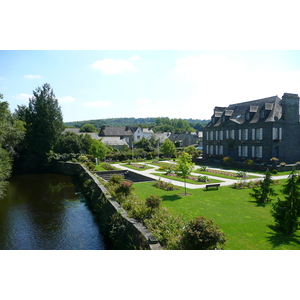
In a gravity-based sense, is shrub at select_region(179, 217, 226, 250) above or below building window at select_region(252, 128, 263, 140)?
below

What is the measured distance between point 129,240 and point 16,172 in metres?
36.8

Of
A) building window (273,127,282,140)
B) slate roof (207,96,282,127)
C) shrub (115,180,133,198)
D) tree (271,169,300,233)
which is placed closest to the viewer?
tree (271,169,300,233)

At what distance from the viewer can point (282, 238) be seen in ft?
31.8

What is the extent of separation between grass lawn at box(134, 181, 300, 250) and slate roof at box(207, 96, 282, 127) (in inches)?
651

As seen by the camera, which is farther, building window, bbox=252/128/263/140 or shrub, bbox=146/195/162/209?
building window, bbox=252/128/263/140

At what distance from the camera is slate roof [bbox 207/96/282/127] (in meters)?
33.3

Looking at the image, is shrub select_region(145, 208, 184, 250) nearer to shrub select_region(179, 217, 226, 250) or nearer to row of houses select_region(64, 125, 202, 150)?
shrub select_region(179, 217, 226, 250)

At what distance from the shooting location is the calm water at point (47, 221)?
13041 mm

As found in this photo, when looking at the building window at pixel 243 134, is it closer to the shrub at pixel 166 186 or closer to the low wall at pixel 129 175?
the low wall at pixel 129 175

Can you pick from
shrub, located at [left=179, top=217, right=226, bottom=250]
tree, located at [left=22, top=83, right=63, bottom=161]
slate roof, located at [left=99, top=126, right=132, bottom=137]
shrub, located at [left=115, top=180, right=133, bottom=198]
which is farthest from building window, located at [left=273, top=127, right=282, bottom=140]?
slate roof, located at [left=99, top=126, right=132, bottom=137]

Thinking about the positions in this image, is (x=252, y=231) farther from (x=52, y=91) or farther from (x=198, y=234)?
(x=52, y=91)

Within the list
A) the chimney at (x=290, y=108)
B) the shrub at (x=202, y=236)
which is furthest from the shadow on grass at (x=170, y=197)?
→ the chimney at (x=290, y=108)

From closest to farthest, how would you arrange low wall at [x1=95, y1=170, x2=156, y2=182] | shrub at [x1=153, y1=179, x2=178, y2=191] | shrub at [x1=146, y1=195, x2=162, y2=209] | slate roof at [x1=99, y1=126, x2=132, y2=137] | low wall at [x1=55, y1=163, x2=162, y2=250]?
low wall at [x1=55, y1=163, x2=162, y2=250], shrub at [x1=146, y1=195, x2=162, y2=209], shrub at [x1=153, y1=179, x2=178, y2=191], low wall at [x1=95, y1=170, x2=156, y2=182], slate roof at [x1=99, y1=126, x2=132, y2=137]

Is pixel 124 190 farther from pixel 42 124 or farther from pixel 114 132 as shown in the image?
pixel 114 132
